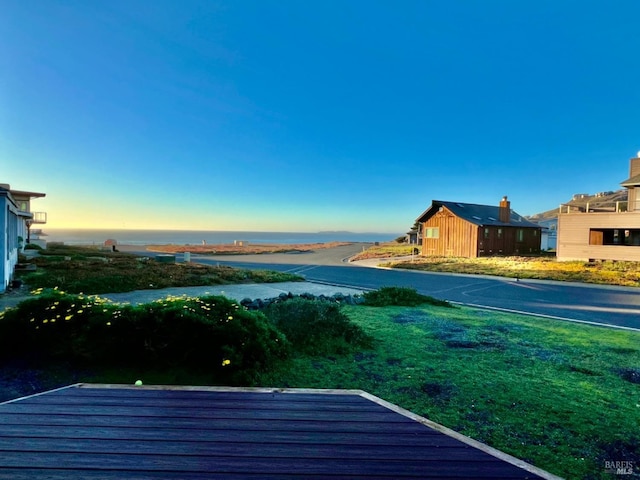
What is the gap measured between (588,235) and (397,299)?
21.6 meters

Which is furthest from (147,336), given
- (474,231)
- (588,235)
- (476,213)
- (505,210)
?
(505,210)

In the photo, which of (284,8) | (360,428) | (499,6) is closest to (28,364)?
(360,428)

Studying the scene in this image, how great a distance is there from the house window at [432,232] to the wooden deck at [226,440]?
3129 centimetres

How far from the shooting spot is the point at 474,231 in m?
29.6

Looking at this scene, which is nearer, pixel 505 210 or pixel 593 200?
pixel 505 210

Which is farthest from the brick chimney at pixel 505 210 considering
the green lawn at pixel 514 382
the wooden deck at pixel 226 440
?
the wooden deck at pixel 226 440

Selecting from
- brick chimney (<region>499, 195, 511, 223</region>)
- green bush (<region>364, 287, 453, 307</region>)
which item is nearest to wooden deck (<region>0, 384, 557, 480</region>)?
A: green bush (<region>364, 287, 453, 307</region>)

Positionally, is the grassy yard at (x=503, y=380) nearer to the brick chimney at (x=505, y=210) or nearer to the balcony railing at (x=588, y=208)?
the balcony railing at (x=588, y=208)

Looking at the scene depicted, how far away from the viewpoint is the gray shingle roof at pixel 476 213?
3094 cm

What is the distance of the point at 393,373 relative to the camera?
4695 millimetres

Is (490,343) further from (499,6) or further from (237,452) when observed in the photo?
(499,6)

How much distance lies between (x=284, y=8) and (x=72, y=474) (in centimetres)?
1773

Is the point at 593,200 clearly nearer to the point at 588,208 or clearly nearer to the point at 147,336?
the point at 588,208

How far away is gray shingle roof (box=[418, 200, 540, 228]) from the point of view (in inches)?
1218
